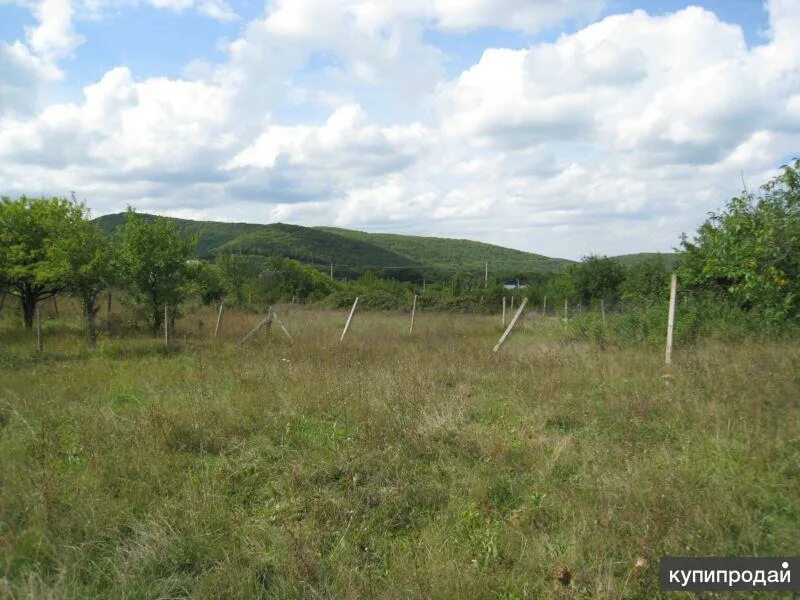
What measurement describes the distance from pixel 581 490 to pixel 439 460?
1285 mm

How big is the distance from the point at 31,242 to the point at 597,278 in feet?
79.0

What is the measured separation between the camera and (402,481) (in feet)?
13.8

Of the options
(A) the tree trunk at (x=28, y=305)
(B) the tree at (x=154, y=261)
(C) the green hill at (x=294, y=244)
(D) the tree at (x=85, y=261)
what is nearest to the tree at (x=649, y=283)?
(B) the tree at (x=154, y=261)

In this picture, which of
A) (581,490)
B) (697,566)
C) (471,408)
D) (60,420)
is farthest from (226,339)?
(697,566)

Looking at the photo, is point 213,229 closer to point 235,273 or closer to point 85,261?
point 235,273

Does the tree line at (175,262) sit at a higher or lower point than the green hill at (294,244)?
lower

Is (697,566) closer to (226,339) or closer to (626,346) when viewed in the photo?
(626,346)

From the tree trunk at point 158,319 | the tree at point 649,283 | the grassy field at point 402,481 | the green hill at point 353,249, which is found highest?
the green hill at point 353,249

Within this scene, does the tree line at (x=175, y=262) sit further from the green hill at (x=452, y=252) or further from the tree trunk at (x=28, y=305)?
the green hill at (x=452, y=252)

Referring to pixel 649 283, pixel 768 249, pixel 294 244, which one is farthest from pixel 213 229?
pixel 768 249

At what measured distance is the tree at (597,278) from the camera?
2520 centimetres

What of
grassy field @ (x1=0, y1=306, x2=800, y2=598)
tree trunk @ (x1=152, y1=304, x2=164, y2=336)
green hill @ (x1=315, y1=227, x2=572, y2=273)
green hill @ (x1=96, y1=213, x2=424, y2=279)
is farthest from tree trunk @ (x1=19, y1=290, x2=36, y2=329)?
green hill @ (x1=315, y1=227, x2=572, y2=273)

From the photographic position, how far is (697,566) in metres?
2.96

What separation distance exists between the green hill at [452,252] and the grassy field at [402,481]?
95910 mm
